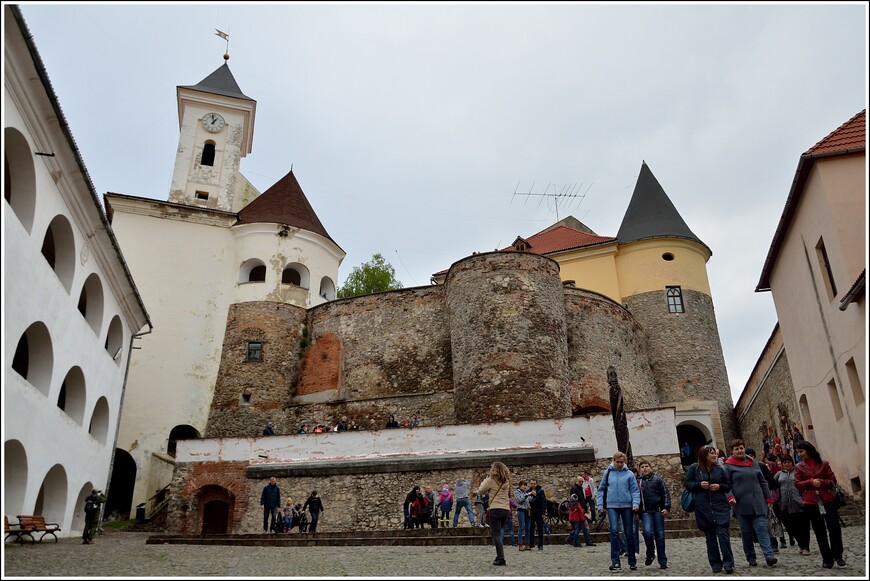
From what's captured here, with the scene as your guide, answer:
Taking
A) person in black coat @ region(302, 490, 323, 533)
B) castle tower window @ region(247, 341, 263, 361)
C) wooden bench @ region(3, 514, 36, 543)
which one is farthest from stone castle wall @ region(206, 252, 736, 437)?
wooden bench @ region(3, 514, 36, 543)

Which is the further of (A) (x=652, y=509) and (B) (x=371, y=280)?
(B) (x=371, y=280)

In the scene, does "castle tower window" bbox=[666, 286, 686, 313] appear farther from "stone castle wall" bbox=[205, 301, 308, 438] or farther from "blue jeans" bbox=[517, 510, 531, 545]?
"blue jeans" bbox=[517, 510, 531, 545]

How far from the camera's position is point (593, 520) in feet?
46.0

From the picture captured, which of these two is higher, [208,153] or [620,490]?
[208,153]

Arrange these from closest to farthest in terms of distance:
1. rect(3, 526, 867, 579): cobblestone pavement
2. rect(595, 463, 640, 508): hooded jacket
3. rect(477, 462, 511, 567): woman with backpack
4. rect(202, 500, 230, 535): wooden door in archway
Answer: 1. rect(3, 526, 867, 579): cobblestone pavement
2. rect(595, 463, 640, 508): hooded jacket
3. rect(477, 462, 511, 567): woman with backpack
4. rect(202, 500, 230, 535): wooden door in archway

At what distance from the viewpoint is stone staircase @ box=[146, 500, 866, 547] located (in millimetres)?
12070

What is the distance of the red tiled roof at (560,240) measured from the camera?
31.9 meters

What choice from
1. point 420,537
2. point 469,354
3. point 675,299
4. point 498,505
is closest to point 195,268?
point 469,354

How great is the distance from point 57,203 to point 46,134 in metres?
1.65

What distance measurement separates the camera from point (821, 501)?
7547 millimetres

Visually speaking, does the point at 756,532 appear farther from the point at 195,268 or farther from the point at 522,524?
the point at 195,268

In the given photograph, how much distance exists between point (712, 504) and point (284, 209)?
24.2 meters

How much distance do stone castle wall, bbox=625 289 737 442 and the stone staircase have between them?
50.0 ft

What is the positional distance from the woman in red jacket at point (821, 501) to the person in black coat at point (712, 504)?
806 millimetres
